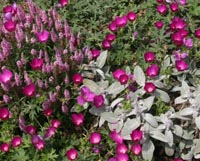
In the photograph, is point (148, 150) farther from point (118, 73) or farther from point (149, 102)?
point (118, 73)

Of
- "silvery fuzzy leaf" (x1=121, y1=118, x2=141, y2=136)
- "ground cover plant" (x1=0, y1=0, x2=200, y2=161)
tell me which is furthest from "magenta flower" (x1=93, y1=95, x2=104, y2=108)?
"silvery fuzzy leaf" (x1=121, y1=118, x2=141, y2=136)

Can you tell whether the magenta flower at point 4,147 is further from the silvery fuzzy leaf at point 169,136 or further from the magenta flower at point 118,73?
the silvery fuzzy leaf at point 169,136

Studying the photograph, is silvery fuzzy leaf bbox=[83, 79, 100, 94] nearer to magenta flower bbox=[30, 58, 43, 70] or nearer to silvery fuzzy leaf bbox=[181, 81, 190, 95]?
magenta flower bbox=[30, 58, 43, 70]

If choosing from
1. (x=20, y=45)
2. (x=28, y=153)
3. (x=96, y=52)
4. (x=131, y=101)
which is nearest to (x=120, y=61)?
(x=96, y=52)

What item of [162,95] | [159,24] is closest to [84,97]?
[162,95]

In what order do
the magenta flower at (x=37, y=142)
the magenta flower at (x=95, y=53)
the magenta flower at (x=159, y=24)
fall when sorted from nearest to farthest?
the magenta flower at (x=37, y=142) < the magenta flower at (x=95, y=53) < the magenta flower at (x=159, y=24)

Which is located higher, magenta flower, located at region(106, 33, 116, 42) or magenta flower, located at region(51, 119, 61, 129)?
magenta flower, located at region(106, 33, 116, 42)

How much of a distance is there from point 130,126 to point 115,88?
35 centimetres

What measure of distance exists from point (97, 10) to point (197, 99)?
140 centimetres

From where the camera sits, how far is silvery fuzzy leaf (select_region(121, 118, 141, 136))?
10.2ft

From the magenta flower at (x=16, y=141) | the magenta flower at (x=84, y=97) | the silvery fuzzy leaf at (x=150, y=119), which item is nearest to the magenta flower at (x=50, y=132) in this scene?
the magenta flower at (x=16, y=141)

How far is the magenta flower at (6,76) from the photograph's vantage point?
319cm

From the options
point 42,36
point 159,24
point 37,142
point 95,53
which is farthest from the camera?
point 159,24

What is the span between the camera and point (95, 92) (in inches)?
131
